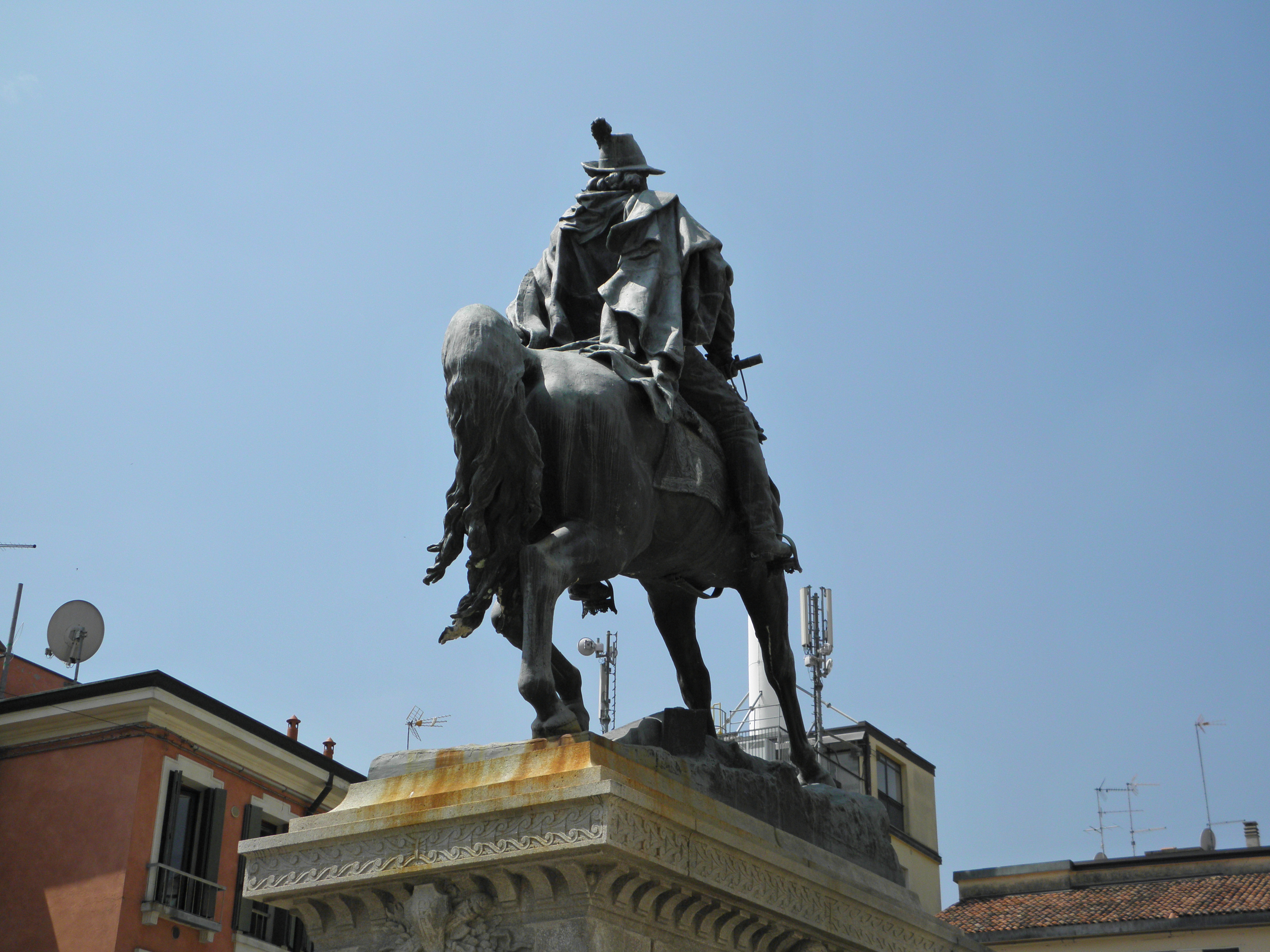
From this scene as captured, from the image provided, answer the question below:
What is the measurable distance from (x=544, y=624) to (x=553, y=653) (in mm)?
626

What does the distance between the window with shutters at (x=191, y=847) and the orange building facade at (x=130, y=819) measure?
0.07 ft

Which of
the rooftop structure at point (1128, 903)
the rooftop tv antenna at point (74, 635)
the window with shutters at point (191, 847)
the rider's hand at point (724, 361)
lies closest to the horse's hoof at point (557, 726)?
the rider's hand at point (724, 361)

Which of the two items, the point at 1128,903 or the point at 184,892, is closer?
the point at 184,892

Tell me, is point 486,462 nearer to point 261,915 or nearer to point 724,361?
point 724,361

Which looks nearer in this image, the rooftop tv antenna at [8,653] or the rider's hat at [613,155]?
the rider's hat at [613,155]

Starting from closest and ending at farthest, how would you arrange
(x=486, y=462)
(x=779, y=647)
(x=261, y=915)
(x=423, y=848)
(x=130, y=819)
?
(x=423, y=848), (x=486, y=462), (x=779, y=647), (x=130, y=819), (x=261, y=915)

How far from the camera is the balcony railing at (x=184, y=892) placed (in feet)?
74.6

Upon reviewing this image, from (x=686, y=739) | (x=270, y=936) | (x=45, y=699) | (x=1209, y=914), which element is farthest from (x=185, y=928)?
(x=1209, y=914)

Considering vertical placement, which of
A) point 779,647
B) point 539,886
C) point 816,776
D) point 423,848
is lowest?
point 539,886

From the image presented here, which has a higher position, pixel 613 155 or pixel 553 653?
pixel 613 155

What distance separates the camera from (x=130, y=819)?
74.4 ft

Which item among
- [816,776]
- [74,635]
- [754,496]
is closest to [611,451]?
[754,496]

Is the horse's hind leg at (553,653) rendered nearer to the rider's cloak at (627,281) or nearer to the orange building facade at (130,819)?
the rider's cloak at (627,281)

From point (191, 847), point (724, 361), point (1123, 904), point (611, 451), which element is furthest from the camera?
point (1123, 904)
